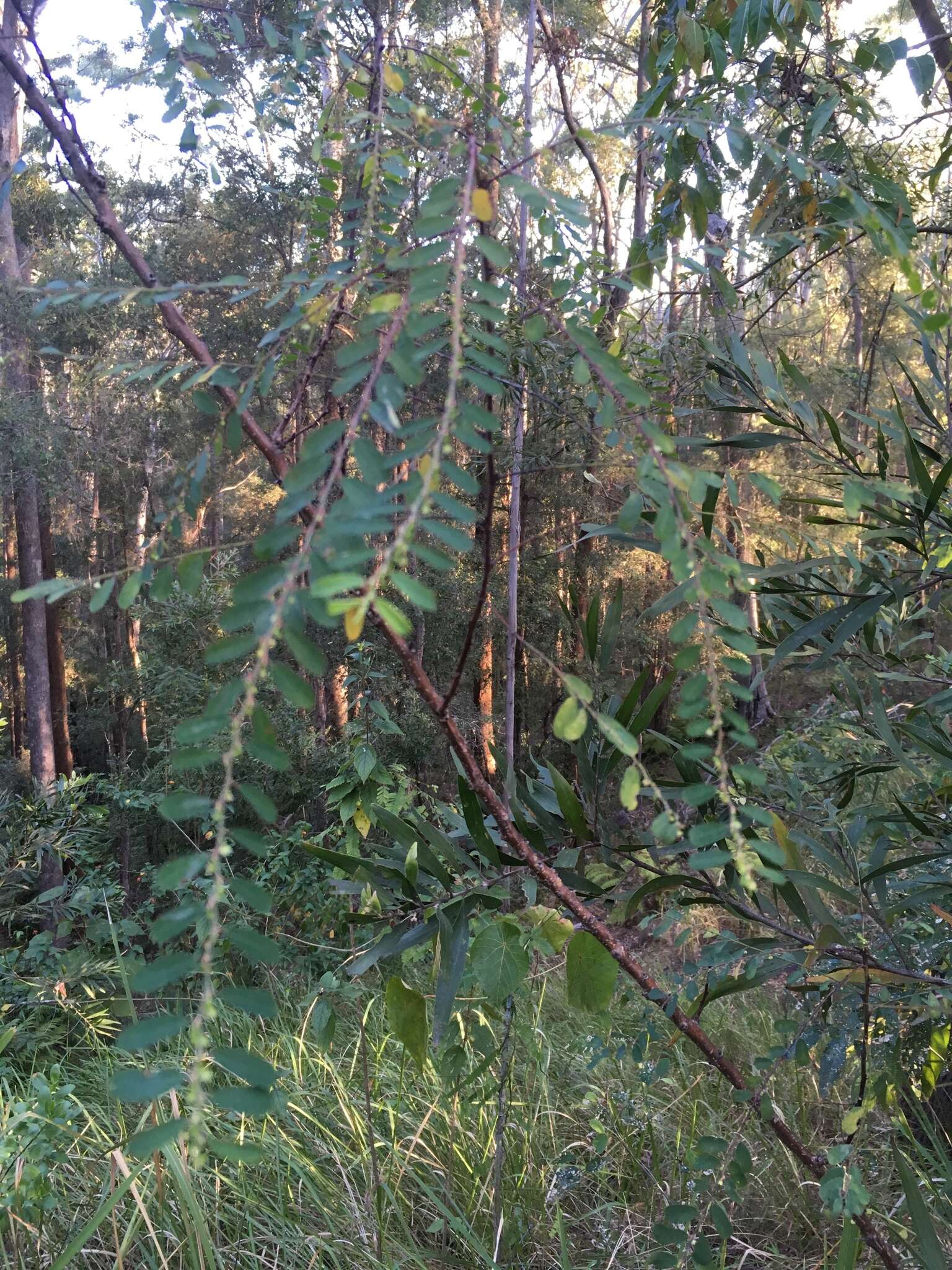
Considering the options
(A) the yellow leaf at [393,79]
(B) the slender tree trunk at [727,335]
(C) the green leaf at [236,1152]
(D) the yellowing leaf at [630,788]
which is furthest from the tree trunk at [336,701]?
(C) the green leaf at [236,1152]

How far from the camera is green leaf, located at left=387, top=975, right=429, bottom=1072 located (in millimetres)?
847

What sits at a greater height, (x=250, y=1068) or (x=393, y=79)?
(x=393, y=79)

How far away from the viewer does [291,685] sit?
455mm

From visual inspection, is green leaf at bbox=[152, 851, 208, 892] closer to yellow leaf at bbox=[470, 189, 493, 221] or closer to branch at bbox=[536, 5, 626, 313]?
yellow leaf at bbox=[470, 189, 493, 221]

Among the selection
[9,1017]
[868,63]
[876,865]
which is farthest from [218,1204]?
[9,1017]

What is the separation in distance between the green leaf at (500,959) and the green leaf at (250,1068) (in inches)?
16.4

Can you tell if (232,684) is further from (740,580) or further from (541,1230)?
(541,1230)

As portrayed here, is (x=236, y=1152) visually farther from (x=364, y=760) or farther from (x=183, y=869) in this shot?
(x=364, y=760)

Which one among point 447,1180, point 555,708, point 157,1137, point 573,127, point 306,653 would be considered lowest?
point 447,1180

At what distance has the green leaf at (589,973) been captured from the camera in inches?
31.6

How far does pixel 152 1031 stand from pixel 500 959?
1.51 ft

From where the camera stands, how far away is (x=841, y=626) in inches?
42.2

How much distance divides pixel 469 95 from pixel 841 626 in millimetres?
737

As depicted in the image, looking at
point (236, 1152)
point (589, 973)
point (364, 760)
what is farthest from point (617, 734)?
point (364, 760)
